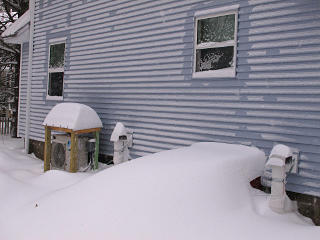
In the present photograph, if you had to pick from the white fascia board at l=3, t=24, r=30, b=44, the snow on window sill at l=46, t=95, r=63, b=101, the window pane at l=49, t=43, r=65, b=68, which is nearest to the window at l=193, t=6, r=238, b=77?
the snow on window sill at l=46, t=95, r=63, b=101

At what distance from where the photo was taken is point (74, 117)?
800 centimetres

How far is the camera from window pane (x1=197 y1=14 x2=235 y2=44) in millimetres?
6051

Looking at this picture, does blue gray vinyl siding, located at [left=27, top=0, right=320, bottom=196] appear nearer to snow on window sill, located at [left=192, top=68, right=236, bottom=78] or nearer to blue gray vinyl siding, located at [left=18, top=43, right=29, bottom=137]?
snow on window sill, located at [left=192, top=68, right=236, bottom=78]

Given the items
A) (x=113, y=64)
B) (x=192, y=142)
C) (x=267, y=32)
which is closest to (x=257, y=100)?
(x=267, y=32)

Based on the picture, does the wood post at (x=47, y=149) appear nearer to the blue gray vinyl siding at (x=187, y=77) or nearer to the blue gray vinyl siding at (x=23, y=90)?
the blue gray vinyl siding at (x=187, y=77)

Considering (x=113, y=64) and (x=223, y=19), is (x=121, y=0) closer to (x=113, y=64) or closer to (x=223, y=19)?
(x=113, y=64)

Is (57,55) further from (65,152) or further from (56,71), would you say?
(65,152)

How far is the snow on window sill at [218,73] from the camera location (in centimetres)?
593

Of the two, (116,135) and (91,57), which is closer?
(116,135)

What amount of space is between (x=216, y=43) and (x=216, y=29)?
27 centimetres

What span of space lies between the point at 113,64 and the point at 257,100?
4125 mm

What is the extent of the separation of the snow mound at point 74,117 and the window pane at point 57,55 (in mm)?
2435

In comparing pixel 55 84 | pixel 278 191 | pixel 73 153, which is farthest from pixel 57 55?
pixel 278 191

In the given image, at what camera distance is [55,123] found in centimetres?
848
